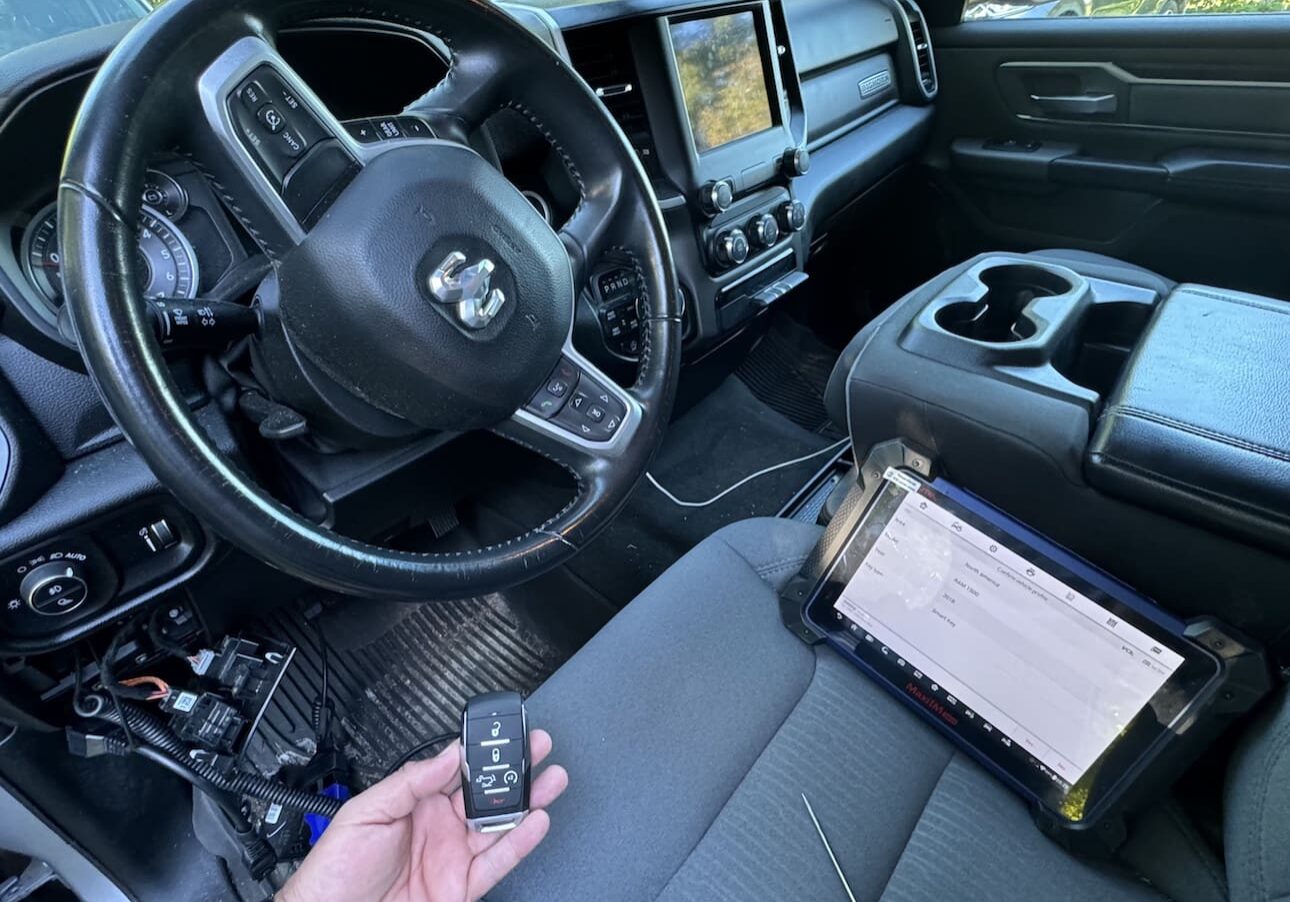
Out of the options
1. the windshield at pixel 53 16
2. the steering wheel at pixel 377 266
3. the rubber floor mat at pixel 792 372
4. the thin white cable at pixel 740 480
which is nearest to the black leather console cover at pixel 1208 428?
the steering wheel at pixel 377 266

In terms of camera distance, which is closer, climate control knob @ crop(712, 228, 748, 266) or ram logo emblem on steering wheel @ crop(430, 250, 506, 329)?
ram logo emblem on steering wheel @ crop(430, 250, 506, 329)

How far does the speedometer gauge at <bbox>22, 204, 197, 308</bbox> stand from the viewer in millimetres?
841

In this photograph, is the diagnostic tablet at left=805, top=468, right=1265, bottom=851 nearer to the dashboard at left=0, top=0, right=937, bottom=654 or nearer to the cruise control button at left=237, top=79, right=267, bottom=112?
the dashboard at left=0, top=0, right=937, bottom=654

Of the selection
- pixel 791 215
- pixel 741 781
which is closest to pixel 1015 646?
pixel 741 781

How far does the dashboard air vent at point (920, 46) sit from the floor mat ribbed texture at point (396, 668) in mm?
1499

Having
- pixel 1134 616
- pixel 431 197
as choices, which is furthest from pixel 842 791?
pixel 431 197

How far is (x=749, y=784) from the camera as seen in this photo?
0.85 metres

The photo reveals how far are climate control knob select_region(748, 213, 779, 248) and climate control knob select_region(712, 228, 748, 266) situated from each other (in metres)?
0.06

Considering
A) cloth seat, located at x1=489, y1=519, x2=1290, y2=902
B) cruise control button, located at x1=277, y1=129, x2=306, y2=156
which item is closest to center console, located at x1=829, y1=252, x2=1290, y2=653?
cloth seat, located at x1=489, y1=519, x2=1290, y2=902

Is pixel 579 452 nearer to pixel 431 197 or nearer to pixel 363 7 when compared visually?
pixel 431 197

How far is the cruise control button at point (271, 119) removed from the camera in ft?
2.34

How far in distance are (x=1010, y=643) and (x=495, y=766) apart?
509 mm

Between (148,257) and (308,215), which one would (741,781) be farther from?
(148,257)

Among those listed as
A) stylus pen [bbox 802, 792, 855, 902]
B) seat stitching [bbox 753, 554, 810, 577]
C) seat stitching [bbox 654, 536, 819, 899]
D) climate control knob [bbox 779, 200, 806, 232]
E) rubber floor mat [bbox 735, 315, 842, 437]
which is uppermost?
climate control knob [bbox 779, 200, 806, 232]
